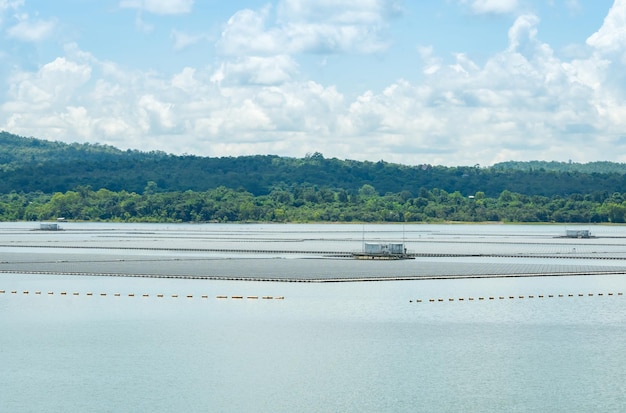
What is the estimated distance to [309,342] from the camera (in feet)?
167

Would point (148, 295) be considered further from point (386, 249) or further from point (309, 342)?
point (386, 249)

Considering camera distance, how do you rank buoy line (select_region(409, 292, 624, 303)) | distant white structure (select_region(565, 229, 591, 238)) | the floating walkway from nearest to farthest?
buoy line (select_region(409, 292, 624, 303)) < the floating walkway < distant white structure (select_region(565, 229, 591, 238))

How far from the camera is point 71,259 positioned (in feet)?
335

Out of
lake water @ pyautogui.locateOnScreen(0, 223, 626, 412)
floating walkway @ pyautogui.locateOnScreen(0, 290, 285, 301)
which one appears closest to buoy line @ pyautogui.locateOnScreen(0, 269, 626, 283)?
lake water @ pyautogui.locateOnScreen(0, 223, 626, 412)

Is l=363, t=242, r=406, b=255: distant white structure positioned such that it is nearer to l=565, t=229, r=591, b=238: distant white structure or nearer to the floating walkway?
the floating walkway

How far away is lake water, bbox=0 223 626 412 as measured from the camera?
38938 mm

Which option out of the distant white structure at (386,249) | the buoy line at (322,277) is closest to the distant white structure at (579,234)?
the distant white structure at (386,249)

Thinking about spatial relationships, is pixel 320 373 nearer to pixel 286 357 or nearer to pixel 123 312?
pixel 286 357

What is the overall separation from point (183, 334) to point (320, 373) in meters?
12.2

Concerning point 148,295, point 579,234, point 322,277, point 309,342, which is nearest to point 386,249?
point 322,277

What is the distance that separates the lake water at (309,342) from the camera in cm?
3894

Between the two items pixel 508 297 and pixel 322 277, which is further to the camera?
pixel 322 277

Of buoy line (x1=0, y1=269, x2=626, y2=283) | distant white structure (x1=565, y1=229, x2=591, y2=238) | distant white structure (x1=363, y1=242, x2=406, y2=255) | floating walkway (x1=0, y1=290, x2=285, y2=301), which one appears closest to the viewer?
floating walkway (x1=0, y1=290, x2=285, y2=301)

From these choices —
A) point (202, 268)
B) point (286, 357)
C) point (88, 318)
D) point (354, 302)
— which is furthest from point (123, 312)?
point (202, 268)
